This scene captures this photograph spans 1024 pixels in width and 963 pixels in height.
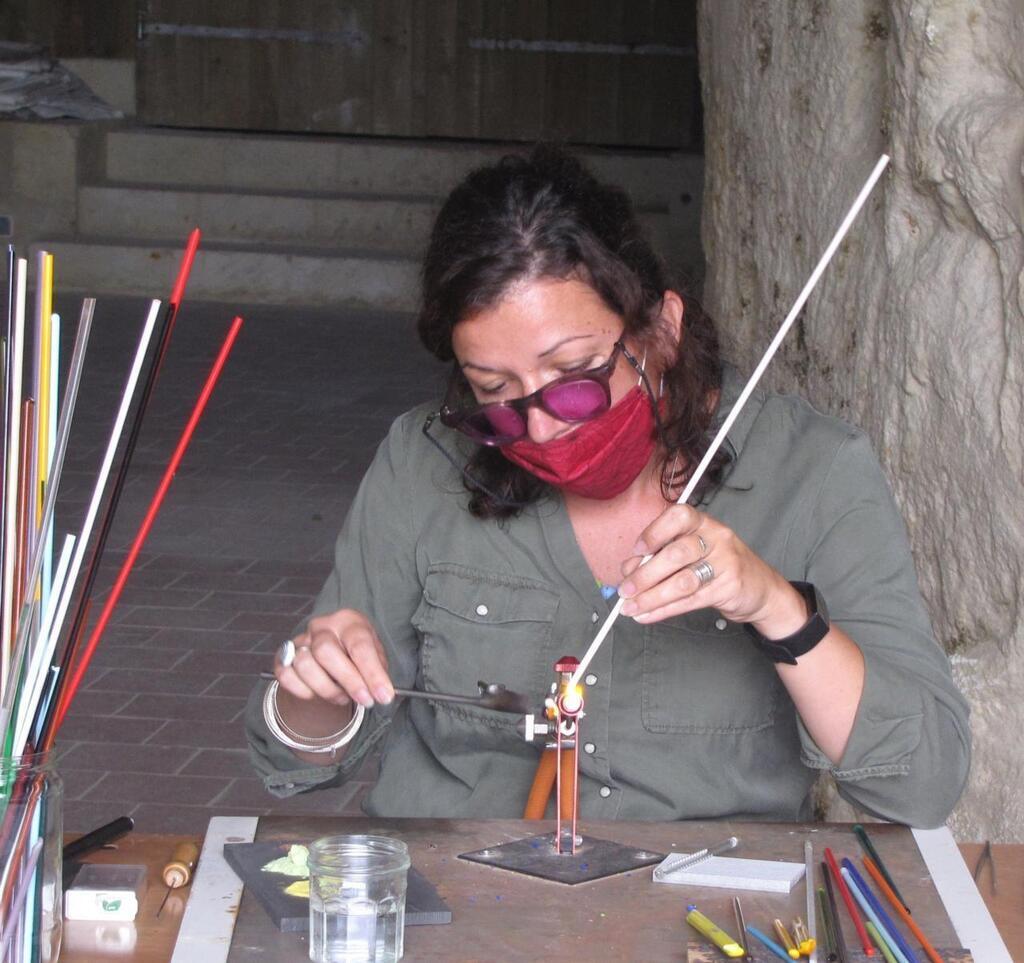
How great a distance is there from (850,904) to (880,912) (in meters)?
0.03

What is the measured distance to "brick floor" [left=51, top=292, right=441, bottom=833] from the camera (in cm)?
383

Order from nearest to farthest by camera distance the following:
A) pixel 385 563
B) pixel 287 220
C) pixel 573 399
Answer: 1. pixel 573 399
2. pixel 385 563
3. pixel 287 220

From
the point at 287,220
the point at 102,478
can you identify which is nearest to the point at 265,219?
the point at 287,220

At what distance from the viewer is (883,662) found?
6.21ft

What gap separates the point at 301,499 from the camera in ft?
20.1

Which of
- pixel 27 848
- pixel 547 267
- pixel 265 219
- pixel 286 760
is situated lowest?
pixel 265 219

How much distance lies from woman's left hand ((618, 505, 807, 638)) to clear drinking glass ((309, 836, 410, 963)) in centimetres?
41

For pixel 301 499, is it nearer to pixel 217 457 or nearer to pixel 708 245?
pixel 217 457

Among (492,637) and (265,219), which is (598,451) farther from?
(265,219)

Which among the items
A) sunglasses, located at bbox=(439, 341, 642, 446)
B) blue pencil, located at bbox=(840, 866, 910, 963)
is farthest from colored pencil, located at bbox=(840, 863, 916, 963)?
sunglasses, located at bbox=(439, 341, 642, 446)

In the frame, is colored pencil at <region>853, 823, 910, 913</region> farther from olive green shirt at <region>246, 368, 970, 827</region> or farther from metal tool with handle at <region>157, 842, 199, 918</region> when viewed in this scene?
metal tool with handle at <region>157, 842, 199, 918</region>

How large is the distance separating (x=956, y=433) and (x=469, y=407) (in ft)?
3.14

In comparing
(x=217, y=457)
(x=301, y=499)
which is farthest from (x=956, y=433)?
(x=217, y=457)

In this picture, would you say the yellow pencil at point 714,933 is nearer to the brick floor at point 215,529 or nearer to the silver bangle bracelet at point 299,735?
the silver bangle bracelet at point 299,735
